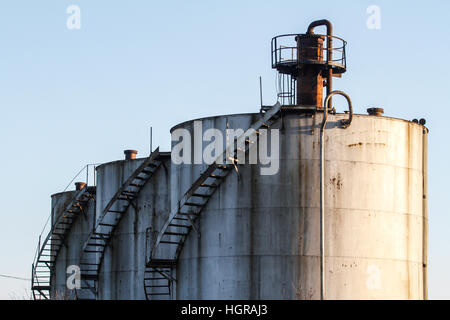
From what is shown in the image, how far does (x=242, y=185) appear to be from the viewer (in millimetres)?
35406

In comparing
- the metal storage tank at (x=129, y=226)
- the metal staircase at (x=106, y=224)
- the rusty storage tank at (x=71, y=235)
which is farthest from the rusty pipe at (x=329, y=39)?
the rusty storage tank at (x=71, y=235)

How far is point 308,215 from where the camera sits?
3478 cm

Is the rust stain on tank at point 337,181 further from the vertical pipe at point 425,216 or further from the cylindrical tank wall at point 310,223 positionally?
the vertical pipe at point 425,216

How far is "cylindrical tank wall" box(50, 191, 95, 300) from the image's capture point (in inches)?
2069

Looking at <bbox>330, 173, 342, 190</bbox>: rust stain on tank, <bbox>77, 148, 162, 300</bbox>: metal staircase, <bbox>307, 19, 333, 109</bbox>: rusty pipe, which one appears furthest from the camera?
<bbox>77, 148, 162, 300</bbox>: metal staircase

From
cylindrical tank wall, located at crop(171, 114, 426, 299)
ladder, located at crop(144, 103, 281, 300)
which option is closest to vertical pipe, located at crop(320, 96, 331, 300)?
cylindrical tank wall, located at crop(171, 114, 426, 299)

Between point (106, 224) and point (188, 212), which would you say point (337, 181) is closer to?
point (188, 212)

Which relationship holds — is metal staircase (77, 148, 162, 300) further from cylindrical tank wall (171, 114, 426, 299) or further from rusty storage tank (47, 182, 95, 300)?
cylindrical tank wall (171, 114, 426, 299)

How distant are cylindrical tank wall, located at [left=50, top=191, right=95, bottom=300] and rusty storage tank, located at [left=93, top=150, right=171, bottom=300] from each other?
502cm

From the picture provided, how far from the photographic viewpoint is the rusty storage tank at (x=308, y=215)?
34.7 metres

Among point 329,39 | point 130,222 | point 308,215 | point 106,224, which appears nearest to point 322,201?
point 308,215
